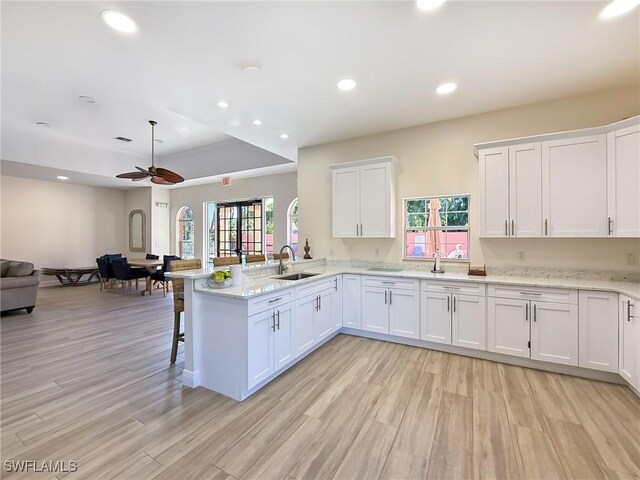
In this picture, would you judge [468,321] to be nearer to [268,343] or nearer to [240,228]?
[268,343]

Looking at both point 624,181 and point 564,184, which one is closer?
point 624,181

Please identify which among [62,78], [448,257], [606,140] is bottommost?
[448,257]

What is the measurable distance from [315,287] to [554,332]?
2.56m

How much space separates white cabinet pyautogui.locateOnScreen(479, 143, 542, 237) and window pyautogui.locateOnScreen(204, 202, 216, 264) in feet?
23.9

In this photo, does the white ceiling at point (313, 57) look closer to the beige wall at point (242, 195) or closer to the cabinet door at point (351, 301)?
the cabinet door at point (351, 301)

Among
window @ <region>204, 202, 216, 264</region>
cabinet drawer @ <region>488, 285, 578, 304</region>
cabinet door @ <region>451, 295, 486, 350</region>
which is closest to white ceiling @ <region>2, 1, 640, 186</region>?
cabinet drawer @ <region>488, 285, 578, 304</region>

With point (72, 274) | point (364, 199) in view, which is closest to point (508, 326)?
point (364, 199)

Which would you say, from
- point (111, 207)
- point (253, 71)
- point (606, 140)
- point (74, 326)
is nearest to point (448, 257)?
point (606, 140)

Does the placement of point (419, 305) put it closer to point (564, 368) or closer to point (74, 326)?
point (564, 368)

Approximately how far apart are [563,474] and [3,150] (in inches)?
352

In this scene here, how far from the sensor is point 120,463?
1.77 meters

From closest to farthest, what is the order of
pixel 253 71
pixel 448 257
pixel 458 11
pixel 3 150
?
pixel 458 11, pixel 253 71, pixel 448 257, pixel 3 150

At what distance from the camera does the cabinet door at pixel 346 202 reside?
14.0 feet

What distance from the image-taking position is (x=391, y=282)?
3744 mm
